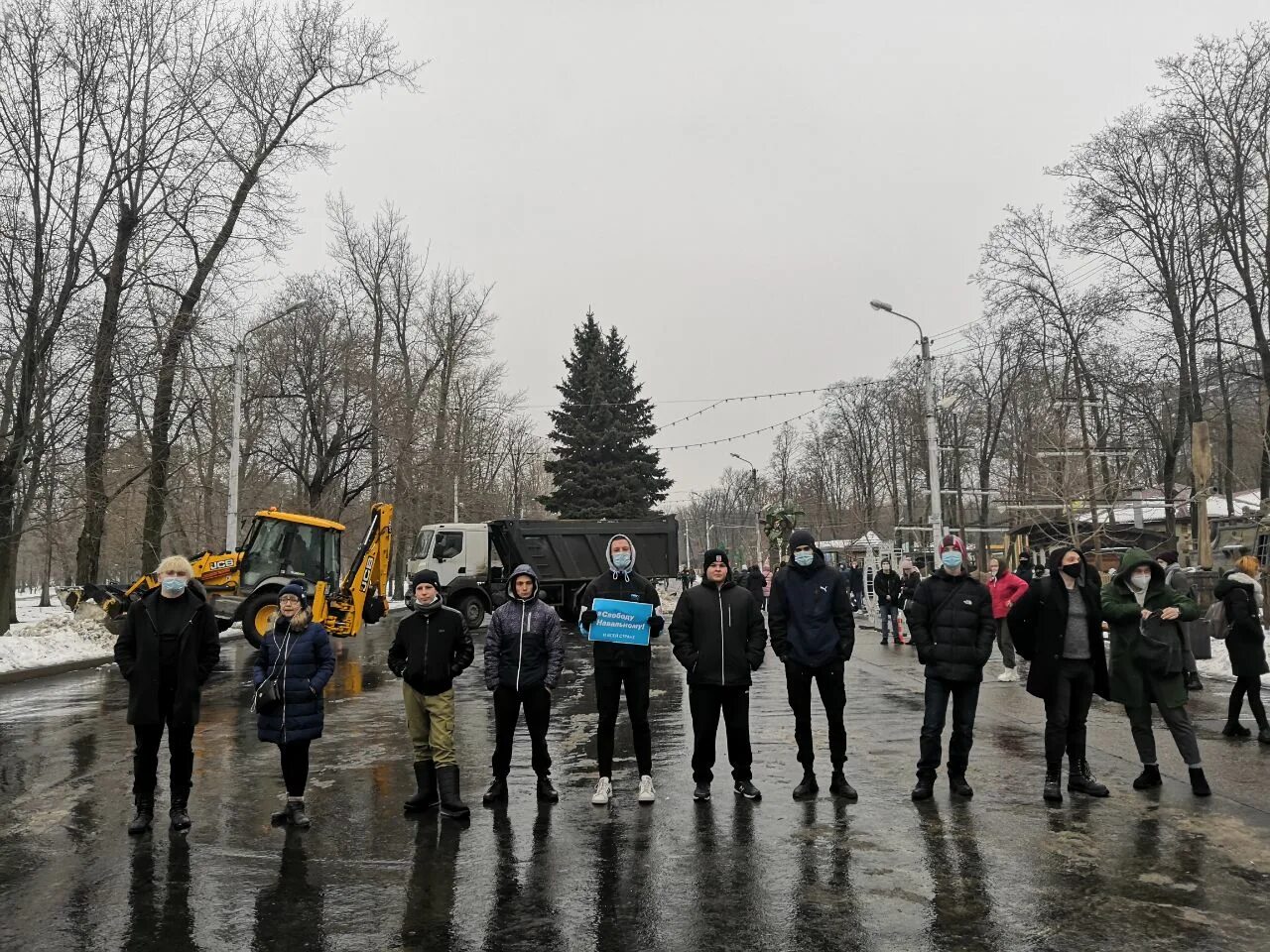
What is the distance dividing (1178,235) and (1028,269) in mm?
5539

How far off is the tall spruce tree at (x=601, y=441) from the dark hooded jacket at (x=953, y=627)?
1693 inches

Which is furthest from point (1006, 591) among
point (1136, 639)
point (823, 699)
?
point (823, 699)

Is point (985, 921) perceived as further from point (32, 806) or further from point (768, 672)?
point (768, 672)

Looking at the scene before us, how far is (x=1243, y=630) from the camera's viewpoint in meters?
8.77

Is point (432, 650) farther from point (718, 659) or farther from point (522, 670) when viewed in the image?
point (718, 659)

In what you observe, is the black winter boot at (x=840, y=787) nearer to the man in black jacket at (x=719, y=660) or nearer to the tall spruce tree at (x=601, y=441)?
the man in black jacket at (x=719, y=660)

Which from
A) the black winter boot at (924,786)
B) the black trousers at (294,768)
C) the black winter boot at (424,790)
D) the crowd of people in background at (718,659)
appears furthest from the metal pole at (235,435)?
the black winter boot at (924,786)

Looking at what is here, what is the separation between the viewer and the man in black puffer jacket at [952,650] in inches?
270

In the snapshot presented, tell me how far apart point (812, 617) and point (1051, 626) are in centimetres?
167

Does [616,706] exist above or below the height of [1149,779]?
above

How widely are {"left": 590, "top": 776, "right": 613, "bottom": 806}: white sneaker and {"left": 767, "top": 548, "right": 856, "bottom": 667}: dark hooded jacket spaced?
1.51m

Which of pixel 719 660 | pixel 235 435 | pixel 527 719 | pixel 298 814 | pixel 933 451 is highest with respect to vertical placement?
pixel 235 435

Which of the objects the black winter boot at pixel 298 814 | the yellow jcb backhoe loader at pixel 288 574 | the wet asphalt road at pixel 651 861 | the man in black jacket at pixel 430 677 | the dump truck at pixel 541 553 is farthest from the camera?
the dump truck at pixel 541 553

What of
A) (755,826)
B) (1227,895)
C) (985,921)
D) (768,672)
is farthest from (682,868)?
(768,672)
